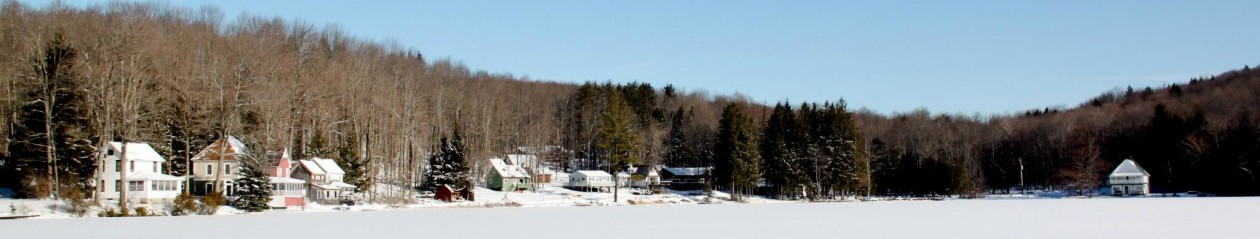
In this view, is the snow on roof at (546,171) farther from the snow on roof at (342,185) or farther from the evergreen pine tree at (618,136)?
the snow on roof at (342,185)

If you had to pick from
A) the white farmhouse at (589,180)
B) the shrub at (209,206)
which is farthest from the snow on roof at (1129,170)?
the shrub at (209,206)

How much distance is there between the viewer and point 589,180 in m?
85.9

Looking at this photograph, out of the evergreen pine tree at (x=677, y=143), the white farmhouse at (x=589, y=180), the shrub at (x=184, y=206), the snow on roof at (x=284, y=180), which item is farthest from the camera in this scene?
the evergreen pine tree at (x=677, y=143)

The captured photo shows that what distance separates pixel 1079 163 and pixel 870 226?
2487 inches

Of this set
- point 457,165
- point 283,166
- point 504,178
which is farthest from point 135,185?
point 504,178

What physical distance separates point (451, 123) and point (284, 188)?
32.8 metres

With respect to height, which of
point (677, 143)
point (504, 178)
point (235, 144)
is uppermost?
point (677, 143)

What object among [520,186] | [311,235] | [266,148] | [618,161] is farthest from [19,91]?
[618,161]

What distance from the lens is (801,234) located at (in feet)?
86.7

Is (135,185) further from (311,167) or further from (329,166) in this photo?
(329,166)

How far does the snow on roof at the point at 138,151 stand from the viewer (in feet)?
152

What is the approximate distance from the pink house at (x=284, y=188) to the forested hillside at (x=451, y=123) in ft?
5.76

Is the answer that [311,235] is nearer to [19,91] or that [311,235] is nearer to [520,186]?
[19,91]

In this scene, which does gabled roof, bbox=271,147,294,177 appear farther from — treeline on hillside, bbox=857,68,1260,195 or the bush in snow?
treeline on hillside, bbox=857,68,1260,195
